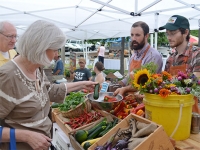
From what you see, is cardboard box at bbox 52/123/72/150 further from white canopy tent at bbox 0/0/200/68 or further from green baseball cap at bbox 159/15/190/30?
white canopy tent at bbox 0/0/200/68

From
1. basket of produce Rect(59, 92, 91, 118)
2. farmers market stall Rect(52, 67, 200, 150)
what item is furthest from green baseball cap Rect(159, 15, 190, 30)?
basket of produce Rect(59, 92, 91, 118)

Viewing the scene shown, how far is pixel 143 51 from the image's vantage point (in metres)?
3.24

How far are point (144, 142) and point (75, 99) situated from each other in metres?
1.77

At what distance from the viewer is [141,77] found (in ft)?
5.77

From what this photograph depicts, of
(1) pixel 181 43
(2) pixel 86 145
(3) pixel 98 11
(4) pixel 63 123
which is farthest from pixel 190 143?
(3) pixel 98 11

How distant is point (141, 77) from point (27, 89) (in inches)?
34.2

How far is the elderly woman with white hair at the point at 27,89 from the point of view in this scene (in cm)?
148

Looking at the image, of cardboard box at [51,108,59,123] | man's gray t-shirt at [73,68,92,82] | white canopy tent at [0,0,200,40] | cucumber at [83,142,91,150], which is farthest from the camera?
man's gray t-shirt at [73,68,92,82]

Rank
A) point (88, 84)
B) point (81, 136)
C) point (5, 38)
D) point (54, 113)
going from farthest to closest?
point (5, 38) → point (54, 113) → point (88, 84) → point (81, 136)

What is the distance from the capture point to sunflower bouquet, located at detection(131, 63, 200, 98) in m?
1.61

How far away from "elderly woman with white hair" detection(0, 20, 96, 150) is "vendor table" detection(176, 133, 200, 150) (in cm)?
98

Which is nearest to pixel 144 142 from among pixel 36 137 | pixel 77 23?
pixel 36 137

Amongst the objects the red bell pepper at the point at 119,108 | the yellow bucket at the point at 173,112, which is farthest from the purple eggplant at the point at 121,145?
the red bell pepper at the point at 119,108

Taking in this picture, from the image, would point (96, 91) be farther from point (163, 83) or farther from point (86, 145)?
point (163, 83)
